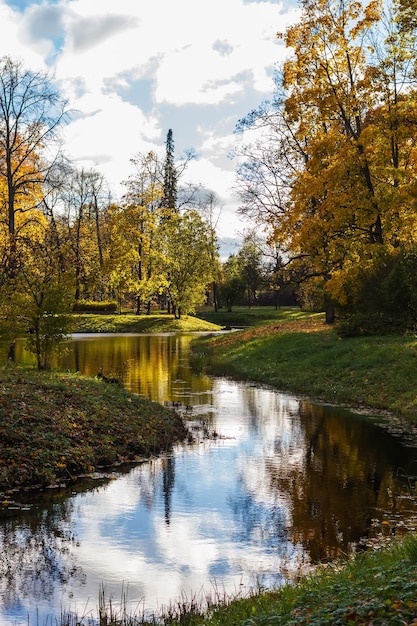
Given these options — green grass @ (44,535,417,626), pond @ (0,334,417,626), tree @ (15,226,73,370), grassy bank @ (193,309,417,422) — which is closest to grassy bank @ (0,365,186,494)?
pond @ (0,334,417,626)

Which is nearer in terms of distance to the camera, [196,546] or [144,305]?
[196,546]

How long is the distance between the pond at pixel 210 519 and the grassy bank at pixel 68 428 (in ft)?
1.72

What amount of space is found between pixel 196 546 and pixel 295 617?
131 inches

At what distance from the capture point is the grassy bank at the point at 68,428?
10680mm

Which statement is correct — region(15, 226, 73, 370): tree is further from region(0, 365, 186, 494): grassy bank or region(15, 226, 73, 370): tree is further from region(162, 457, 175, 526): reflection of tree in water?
region(162, 457, 175, 526): reflection of tree in water

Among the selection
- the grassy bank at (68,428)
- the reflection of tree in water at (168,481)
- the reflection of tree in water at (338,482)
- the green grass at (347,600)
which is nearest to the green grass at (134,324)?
the grassy bank at (68,428)

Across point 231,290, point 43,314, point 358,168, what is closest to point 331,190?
point 358,168

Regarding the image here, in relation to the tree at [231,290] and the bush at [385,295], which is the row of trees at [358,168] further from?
the tree at [231,290]

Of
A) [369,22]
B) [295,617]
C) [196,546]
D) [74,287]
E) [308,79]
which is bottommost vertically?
[196,546]

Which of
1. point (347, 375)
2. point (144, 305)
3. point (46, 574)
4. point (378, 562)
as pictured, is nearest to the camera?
point (378, 562)

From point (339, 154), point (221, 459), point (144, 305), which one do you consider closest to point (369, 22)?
point (339, 154)

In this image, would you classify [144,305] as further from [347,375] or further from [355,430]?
[355,430]

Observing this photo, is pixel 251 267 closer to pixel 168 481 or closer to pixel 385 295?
pixel 385 295

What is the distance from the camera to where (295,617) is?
488 centimetres
